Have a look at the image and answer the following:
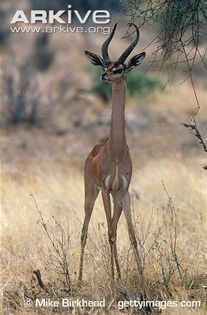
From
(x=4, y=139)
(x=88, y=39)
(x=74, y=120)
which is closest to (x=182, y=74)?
(x=88, y=39)

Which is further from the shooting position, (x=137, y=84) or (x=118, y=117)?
(x=137, y=84)

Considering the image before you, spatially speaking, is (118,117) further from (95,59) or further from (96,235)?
(96,235)

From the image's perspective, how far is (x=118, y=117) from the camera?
7484mm

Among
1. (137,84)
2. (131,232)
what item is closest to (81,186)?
(131,232)

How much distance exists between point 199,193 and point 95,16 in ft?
13.3

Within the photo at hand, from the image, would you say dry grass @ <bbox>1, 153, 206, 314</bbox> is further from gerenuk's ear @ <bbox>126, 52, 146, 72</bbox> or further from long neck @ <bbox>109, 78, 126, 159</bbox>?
gerenuk's ear @ <bbox>126, 52, 146, 72</bbox>

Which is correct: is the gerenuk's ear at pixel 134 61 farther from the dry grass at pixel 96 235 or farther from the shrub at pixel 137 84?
the shrub at pixel 137 84

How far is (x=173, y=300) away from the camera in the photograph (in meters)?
7.17

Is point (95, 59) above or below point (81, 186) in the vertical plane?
below

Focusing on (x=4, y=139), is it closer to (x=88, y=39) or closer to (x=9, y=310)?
(x=9, y=310)

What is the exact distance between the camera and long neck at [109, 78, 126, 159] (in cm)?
746

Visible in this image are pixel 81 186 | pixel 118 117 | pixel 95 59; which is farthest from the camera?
pixel 81 186

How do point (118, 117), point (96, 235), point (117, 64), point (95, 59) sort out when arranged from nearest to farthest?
1. point (117, 64)
2. point (118, 117)
3. point (95, 59)
4. point (96, 235)

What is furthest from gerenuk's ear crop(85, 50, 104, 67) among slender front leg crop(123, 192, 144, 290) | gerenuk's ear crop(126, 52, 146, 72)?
slender front leg crop(123, 192, 144, 290)
